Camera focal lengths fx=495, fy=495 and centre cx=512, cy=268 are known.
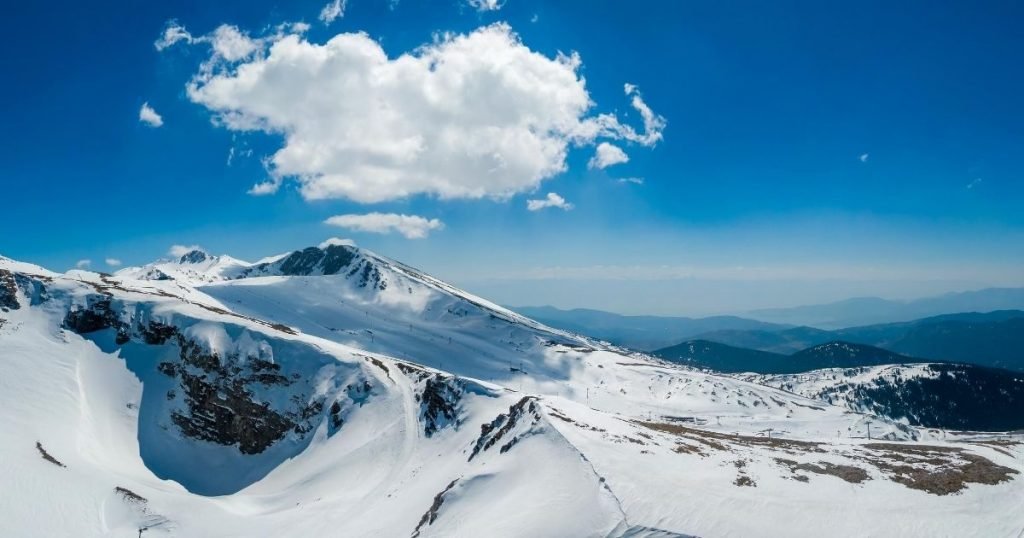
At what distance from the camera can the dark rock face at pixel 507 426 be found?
5291cm

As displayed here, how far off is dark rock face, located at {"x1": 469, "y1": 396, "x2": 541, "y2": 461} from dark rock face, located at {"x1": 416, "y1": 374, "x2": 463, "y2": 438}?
38.0 ft

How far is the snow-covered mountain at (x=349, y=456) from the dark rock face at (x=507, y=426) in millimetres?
377

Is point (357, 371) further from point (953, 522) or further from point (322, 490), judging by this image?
point (953, 522)

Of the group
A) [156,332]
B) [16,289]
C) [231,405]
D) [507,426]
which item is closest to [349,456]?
[507,426]

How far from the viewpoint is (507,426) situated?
196ft

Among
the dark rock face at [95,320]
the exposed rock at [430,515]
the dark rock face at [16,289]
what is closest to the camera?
the exposed rock at [430,515]

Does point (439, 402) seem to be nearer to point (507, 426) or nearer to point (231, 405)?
point (507, 426)

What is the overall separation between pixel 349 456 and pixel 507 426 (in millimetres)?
29627

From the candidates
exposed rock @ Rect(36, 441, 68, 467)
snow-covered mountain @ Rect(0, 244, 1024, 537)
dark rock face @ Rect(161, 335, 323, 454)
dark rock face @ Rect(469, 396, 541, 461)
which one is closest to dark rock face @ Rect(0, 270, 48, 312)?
snow-covered mountain @ Rect(0, 244, 1024, 537)

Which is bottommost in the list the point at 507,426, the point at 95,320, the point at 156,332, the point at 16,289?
the point at 507,426

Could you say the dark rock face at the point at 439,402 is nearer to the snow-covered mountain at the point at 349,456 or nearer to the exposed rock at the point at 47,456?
the snow-covered mountain at the point at 349,456

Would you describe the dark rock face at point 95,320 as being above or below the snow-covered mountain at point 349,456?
above

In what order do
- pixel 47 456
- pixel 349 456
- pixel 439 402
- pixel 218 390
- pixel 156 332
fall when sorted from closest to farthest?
1. pixel 47 456
2. pixel 349 456
3. pixel 439 402
4. pixel 218 390
5. pixel 156 332

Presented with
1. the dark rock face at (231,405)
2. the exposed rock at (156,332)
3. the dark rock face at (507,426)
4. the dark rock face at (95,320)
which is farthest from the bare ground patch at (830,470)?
the dark rock face at (95,320)
